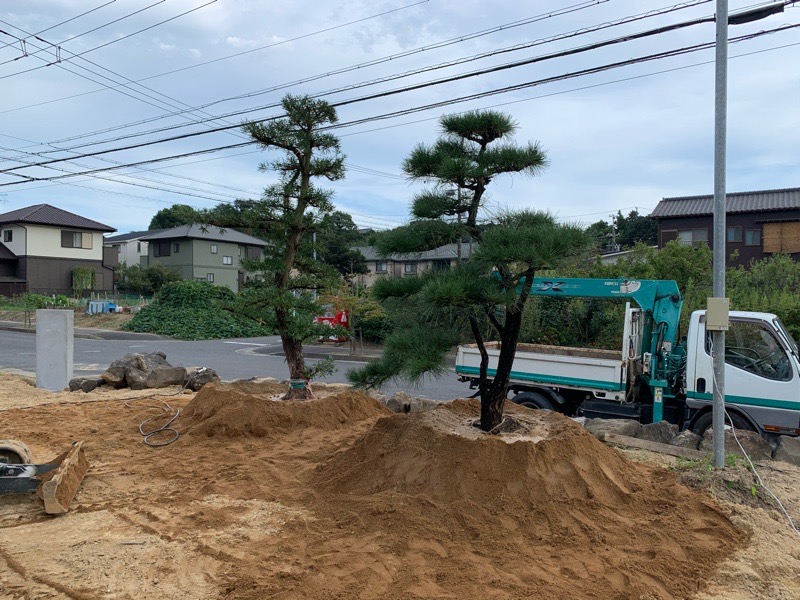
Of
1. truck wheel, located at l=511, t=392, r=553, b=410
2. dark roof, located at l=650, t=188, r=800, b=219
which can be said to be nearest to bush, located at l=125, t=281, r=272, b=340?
truck wheel, located at l=511, t=392, r=553, b=410

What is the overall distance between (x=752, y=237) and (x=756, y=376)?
88.1 feet

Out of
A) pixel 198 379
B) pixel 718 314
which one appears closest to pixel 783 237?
pixel 718 314

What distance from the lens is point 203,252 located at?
4712 centimetres

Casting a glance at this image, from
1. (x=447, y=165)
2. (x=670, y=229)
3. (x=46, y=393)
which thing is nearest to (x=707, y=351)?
(x=447, y=165)

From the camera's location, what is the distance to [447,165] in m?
5.68

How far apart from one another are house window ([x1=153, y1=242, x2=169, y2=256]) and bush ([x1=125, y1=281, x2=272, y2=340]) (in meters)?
18.2

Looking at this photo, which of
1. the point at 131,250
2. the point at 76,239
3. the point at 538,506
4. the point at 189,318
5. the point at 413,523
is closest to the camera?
the point at 413,523

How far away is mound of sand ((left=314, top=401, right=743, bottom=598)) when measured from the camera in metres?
3.96

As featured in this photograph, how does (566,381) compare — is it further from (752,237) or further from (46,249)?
(46,249)

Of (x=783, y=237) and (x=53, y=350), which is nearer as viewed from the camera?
(x=53, y=350)

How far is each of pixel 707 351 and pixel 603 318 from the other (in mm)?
7754

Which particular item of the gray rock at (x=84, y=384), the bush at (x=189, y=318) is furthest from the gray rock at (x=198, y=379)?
the bush at (x=189, y=318)

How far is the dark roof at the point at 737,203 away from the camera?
101 ft

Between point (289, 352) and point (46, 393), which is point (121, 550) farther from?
point (46, 393)
